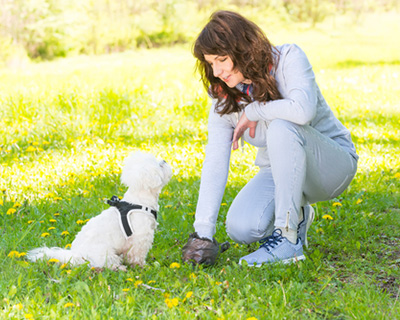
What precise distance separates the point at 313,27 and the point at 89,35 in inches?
530

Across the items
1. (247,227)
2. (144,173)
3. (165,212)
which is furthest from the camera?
(165,212)

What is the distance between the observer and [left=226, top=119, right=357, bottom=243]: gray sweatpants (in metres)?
3.03

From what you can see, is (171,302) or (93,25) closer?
(171,302)

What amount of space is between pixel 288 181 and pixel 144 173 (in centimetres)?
81

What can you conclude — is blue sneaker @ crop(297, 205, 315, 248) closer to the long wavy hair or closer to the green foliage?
the long wavy hair

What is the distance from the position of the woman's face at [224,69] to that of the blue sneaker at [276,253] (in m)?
0.93

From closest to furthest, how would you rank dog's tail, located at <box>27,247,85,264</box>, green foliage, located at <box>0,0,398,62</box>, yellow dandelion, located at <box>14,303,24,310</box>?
yellow dandelion, located at <box>14,303,24,310</box>
dog's tail, located at <box>27,247,85,264</box>
green foliage, located at <box>0,0,398,62</box>

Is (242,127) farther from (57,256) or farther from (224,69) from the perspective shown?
(57,256)

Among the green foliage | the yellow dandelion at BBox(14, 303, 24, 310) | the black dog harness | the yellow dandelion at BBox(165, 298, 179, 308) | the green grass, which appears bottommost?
the green foliage

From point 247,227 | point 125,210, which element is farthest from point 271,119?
point 125,210

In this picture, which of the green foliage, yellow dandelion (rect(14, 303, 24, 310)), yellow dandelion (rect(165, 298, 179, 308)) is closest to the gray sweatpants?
yellow dandelion (rect(165, 298, 179, 308))

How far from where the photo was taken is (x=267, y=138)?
3098mm

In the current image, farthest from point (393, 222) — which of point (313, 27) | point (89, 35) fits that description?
point (313, 27)

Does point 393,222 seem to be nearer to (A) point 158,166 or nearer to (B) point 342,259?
(B) point 342,259
